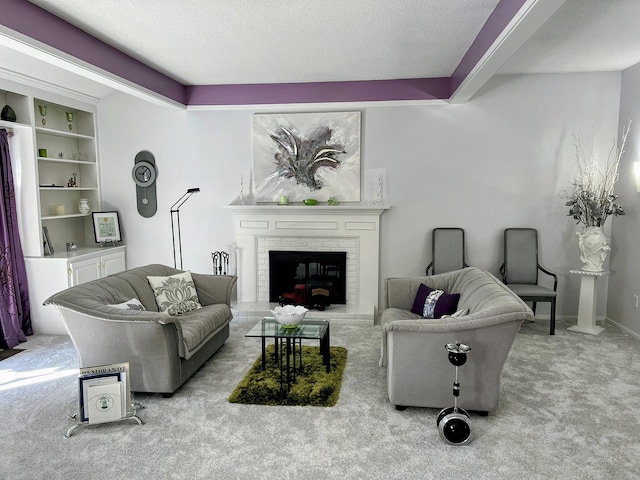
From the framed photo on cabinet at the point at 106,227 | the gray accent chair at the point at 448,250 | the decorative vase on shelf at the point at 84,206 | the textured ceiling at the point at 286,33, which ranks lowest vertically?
the gray accent chair at the point at 448,250

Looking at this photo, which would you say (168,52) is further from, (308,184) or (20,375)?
(20,375)

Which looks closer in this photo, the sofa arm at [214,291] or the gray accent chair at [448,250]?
the sofa arm at [214,291]

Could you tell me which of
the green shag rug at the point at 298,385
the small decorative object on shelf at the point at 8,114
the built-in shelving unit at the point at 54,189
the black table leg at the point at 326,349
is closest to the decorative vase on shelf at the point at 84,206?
the built-in shelving unit at the point at 54,189

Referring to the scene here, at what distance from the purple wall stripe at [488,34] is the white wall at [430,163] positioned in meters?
0.87

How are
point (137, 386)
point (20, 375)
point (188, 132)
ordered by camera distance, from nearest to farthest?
1. point (137, 386)
2. point (20, 375)
3. point (188, 132)

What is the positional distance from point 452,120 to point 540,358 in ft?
8.98

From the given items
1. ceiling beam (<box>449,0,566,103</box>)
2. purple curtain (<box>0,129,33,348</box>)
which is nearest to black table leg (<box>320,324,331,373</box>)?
ceiling beam (<box>449,0,566,103</box>)

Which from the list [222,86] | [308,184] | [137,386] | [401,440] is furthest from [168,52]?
[401,440]

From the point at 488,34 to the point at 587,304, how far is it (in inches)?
119

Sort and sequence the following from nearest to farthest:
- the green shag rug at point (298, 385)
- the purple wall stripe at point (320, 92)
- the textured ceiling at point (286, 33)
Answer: the textured ceiling at point (286, 33) < the green shag rug at point (298, 385) < the purple wall stripe at point (320, 92)

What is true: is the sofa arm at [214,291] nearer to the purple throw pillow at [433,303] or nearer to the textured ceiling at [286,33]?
the purple throw pillow at [433,303]

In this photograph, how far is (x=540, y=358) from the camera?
4.05 metres

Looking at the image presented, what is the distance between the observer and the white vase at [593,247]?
464 cm

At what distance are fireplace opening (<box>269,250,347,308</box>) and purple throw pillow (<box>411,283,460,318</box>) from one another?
1.53m
